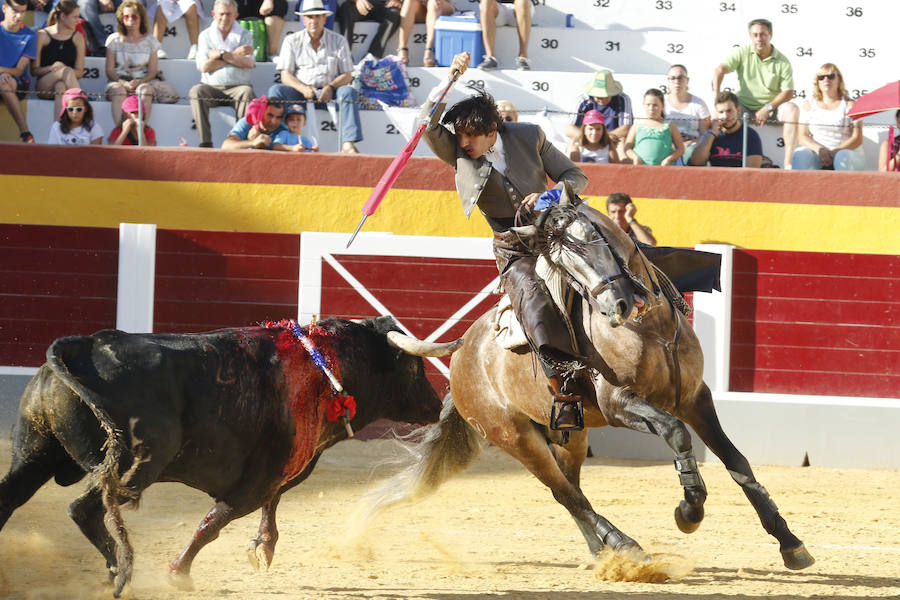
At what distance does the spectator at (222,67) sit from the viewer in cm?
951

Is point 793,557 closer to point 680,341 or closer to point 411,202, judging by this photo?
point 680,341

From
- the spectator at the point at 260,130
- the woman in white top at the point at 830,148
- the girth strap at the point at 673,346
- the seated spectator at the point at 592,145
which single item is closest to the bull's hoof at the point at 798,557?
the girth strap at the point at 673,346

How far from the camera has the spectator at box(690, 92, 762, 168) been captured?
9125 mm

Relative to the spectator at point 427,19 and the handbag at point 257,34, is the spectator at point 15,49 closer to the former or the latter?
the handbag at point 257,34

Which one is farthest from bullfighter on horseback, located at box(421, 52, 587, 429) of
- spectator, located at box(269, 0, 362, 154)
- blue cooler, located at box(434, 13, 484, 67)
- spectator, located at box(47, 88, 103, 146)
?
blue cooler, located at box(434, 13, 484, 67)

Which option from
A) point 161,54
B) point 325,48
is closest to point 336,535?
point 325,48

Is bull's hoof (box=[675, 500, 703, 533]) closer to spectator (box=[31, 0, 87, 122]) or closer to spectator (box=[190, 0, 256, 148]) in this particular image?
spectator (box=[190, 0, 256, 148])

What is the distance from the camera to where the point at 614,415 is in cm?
488

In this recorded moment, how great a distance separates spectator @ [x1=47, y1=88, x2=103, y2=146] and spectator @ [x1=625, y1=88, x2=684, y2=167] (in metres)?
4.01

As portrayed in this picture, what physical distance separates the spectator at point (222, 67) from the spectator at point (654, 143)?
9.72ft

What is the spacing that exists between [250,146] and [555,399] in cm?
485

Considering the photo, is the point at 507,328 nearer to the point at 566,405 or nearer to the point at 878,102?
the point at 566,405

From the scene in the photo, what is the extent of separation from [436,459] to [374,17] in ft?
19.9

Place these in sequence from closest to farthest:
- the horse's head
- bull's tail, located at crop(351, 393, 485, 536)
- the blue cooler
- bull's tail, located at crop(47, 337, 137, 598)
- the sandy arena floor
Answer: bull's tail, located at crop(47, 337, 137, 598) → the horse's head → the sandy arena floor → bull's tail, located at crop(351, 393, 485, 536) → the blue cooler
